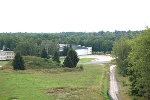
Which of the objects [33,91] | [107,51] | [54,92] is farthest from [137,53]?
[107,51]

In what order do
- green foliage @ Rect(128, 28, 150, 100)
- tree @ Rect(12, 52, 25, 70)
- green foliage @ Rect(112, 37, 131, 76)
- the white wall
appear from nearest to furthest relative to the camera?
green foliage @ Rect(128, 28, 150, 100) → green foliage @ Rect(112, 37, 131, 76) → tree @ Rect(12, 52, 25, 70) → the white wall

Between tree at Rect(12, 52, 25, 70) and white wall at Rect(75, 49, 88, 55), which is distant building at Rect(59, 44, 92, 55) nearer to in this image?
white wall at Rect(75, 49, 88, 55)

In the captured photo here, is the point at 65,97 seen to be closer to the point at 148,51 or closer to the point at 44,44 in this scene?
the point at 148,51

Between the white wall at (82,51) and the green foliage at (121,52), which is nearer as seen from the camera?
the green foliage at (121,52)

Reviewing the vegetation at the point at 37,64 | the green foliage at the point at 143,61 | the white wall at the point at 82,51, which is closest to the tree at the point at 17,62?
the vegetation at the point at 37,64

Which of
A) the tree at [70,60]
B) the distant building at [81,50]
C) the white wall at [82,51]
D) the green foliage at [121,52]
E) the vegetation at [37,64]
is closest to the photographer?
the green foliage at [121,52]

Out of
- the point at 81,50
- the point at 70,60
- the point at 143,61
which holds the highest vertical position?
the point at 143,61

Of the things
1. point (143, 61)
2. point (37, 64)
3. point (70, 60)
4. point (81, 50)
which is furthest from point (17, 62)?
point (81, 50)

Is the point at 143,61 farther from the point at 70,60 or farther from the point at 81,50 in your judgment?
the point at 81,50

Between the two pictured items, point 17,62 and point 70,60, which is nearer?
point 17,62

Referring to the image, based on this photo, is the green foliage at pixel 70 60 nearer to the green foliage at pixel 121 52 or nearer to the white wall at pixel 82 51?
the green foliage at pixel 121 52

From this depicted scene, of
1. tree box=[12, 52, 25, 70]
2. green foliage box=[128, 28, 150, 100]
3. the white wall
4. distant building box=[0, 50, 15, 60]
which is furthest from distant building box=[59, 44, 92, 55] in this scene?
green foliage box=[128, 28, 150, 100]

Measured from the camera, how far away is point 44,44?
119188 millimetres

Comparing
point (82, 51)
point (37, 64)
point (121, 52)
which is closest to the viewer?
point (121, 52)
